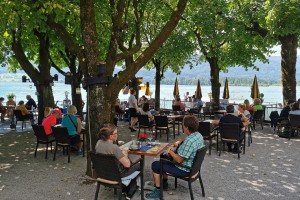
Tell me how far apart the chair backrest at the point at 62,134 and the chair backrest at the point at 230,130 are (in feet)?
14.1

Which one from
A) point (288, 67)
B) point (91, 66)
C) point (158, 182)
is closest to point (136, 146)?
point (158, 182)

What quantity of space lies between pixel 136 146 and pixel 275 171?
3560mm

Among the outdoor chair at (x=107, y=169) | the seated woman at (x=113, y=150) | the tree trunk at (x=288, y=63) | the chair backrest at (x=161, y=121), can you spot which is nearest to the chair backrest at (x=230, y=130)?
the chair backrest at (x=161, y=121)

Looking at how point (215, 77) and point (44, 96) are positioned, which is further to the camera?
point (215, 77)

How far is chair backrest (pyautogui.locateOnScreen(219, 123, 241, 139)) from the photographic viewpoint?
8391 mm

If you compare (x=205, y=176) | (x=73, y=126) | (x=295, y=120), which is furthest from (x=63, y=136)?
(x=295, y=120)

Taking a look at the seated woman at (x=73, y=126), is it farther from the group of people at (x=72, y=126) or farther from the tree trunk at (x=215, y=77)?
the tree trunk at (x=215, y=77)

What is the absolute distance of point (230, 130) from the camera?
8523 mm

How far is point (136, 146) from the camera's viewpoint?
5840 mm

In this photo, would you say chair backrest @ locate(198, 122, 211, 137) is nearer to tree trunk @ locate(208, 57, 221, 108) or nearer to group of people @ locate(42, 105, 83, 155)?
group of people @ locate(42, 105, 83, 155)

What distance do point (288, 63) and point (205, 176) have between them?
936 cm

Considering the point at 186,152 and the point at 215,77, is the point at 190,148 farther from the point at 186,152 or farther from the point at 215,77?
the point at 215,77

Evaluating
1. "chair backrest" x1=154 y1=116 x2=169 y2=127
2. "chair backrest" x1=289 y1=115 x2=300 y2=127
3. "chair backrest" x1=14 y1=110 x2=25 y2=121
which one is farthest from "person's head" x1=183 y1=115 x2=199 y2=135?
"chair backrest" x1=14 y1=110 x2=25 y2=121

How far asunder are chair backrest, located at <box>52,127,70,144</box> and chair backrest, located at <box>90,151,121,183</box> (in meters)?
3.31
